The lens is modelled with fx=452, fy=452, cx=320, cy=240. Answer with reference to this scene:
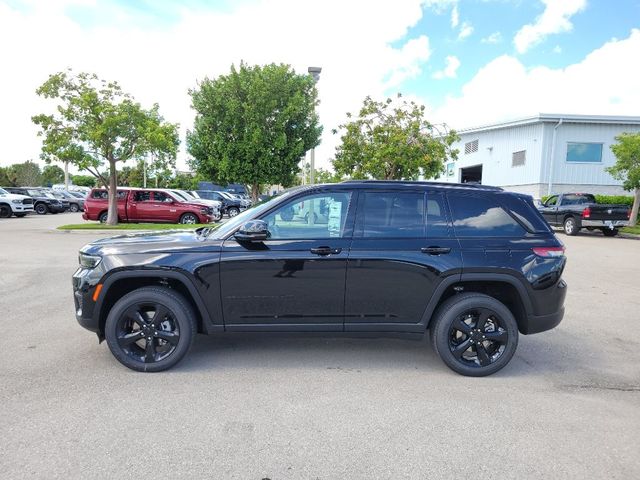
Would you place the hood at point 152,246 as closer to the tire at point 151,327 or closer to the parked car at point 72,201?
the tire at point 151,327

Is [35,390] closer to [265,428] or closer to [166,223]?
[265,428]

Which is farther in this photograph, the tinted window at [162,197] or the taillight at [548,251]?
the tinted window at [162,197]

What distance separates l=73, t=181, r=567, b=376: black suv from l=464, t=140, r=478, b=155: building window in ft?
102

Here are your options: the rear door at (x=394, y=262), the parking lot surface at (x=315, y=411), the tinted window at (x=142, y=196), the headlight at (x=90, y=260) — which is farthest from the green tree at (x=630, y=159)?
the headlight at (x=90, y=260)

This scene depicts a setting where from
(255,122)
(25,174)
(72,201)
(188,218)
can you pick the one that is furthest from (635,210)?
(25,174)

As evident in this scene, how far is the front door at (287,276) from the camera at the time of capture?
4074 mm

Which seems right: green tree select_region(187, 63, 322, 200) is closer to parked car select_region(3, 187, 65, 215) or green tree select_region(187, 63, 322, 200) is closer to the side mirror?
parked car select_region(3, 187, 65, 215)

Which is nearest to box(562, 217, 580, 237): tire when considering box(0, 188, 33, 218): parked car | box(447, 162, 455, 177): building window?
box(447, 162, 455, 177): building window

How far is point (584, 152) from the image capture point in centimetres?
2725

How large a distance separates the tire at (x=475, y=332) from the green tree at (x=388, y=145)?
1503 centimetres

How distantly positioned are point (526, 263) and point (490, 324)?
0.66 m

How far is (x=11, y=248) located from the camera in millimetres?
12492

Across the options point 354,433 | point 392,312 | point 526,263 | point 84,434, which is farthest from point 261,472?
point 526,263

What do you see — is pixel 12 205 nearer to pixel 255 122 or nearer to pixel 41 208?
pixel 41 208
